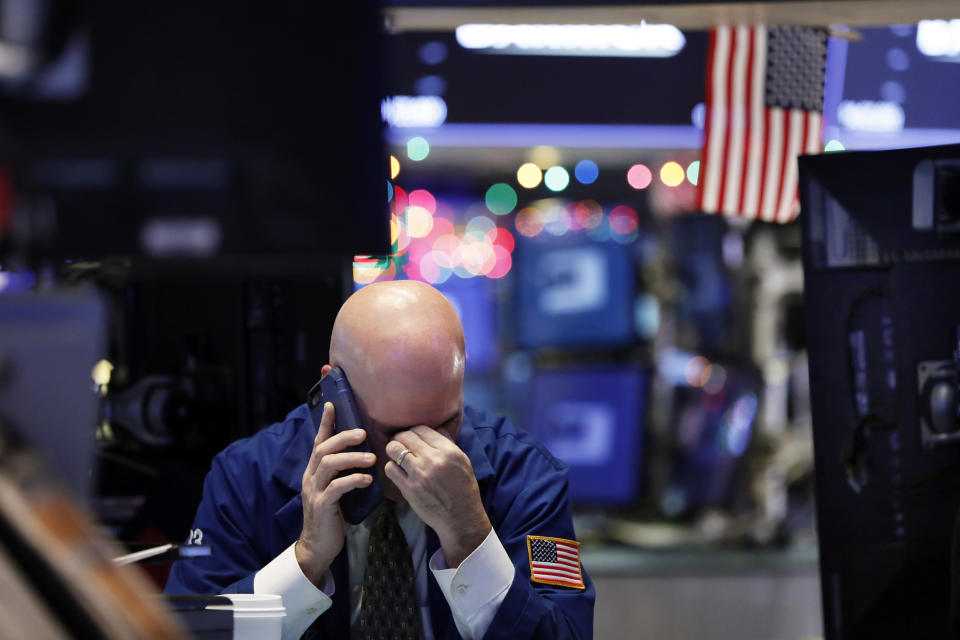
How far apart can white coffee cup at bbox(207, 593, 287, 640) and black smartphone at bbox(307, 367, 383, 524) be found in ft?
1.67

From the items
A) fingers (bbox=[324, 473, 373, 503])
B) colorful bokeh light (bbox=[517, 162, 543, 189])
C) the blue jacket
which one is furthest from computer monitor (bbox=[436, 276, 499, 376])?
fingers (bbox=[324, 473, 373, 503])

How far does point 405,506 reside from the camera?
74.7 inches

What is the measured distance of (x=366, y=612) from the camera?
71.0 inches

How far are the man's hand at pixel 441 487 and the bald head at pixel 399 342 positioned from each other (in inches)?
3.9

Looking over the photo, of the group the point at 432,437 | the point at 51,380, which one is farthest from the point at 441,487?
the point at 51,380

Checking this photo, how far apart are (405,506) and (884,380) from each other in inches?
54.2

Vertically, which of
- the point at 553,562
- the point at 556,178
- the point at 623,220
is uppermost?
the point at 556,178

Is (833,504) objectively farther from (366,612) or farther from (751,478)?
(751,478)

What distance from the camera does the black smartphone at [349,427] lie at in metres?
1.68

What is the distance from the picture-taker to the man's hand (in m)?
1.66

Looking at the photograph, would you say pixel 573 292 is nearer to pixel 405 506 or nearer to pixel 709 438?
pixel 709 438

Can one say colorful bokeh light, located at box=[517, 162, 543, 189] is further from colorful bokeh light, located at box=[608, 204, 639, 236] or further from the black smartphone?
the black smartphone

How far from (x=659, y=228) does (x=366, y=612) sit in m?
5.11

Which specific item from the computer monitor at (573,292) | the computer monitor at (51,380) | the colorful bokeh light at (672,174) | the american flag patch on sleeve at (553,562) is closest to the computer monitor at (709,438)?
the computer monitor at (573,292)
